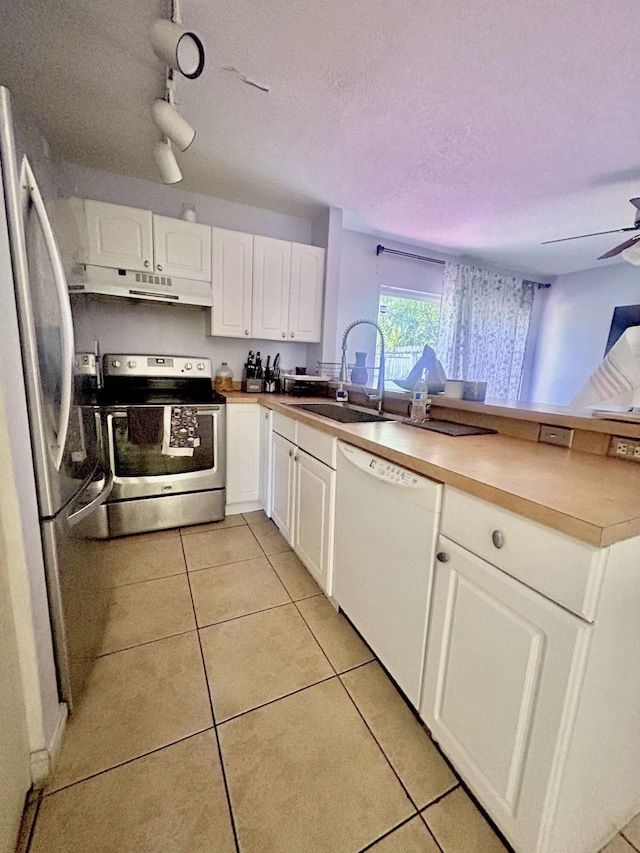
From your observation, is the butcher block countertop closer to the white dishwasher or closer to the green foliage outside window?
the white dishwasher

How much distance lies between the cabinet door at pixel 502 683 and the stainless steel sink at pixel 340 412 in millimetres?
1042

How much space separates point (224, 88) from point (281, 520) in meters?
2.27

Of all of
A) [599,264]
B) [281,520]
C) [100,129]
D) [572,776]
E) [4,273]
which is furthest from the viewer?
[599,264]

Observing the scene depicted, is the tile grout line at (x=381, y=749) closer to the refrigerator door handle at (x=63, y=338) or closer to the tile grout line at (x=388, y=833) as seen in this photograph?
the tile grout line at (x=388, y=833)

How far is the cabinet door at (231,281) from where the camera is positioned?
2648 millimetres

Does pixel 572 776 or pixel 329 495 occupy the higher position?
pixel 329 495

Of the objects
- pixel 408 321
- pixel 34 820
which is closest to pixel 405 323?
pixel 408 321

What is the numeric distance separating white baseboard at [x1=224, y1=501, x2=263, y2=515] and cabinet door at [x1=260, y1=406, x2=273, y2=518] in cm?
13

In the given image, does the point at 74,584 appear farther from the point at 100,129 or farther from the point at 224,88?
the point at 100,129

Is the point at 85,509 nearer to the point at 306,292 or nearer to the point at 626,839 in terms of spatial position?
the point at 626,839

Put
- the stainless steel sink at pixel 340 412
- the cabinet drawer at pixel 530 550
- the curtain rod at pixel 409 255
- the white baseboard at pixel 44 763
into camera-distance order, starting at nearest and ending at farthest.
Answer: the cabinet drawer at pixel 530 550 < the white baseboard at pixel 44 763 < the stainless steel sink at pixel 340 412 < the curtain rod at pixel 409 255

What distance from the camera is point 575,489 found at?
82 cm

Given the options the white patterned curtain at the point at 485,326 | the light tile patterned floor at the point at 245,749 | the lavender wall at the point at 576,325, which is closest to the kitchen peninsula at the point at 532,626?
the light tile patterned floor at the point at 245,749

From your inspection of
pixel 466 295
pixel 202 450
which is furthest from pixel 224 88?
pixel 466 295
